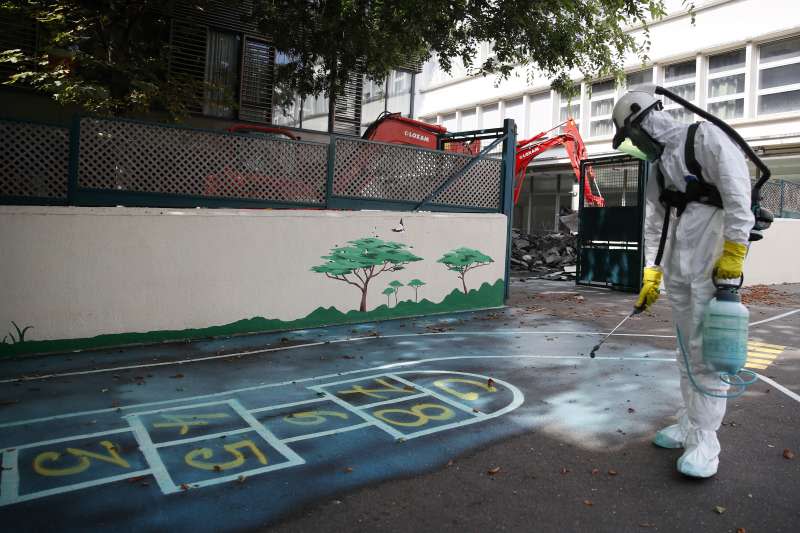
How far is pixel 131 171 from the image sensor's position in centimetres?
721

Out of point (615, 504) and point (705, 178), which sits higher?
point (705, 178)

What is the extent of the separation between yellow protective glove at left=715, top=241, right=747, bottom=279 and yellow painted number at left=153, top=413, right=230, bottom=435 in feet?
11.8

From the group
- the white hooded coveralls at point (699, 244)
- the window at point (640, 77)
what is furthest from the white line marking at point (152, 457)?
the window at point (640, 77)

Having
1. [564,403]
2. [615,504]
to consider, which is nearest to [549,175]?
[564,403]

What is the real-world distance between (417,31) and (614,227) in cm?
692

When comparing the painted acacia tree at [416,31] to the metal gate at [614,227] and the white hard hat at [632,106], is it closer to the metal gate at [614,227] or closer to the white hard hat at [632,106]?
the metal gate at [614,227]

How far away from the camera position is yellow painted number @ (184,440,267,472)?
3.70 meters

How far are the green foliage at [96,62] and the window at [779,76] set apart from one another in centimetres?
1959

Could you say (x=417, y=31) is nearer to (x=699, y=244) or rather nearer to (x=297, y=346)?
(x=297, y=346)

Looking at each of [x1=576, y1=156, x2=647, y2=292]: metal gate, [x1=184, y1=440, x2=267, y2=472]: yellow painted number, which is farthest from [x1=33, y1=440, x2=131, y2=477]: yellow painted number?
[x1=576, y1=156, x2=647, y2=292]: metal gate

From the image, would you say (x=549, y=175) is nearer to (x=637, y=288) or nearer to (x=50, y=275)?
(x=637, y=288)

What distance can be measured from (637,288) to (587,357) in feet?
24.1

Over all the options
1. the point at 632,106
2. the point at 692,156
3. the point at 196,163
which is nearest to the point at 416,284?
the point at 196,163

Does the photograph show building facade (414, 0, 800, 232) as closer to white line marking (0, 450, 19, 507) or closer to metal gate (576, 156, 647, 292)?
metal gate (576, 156, 647, 292)
